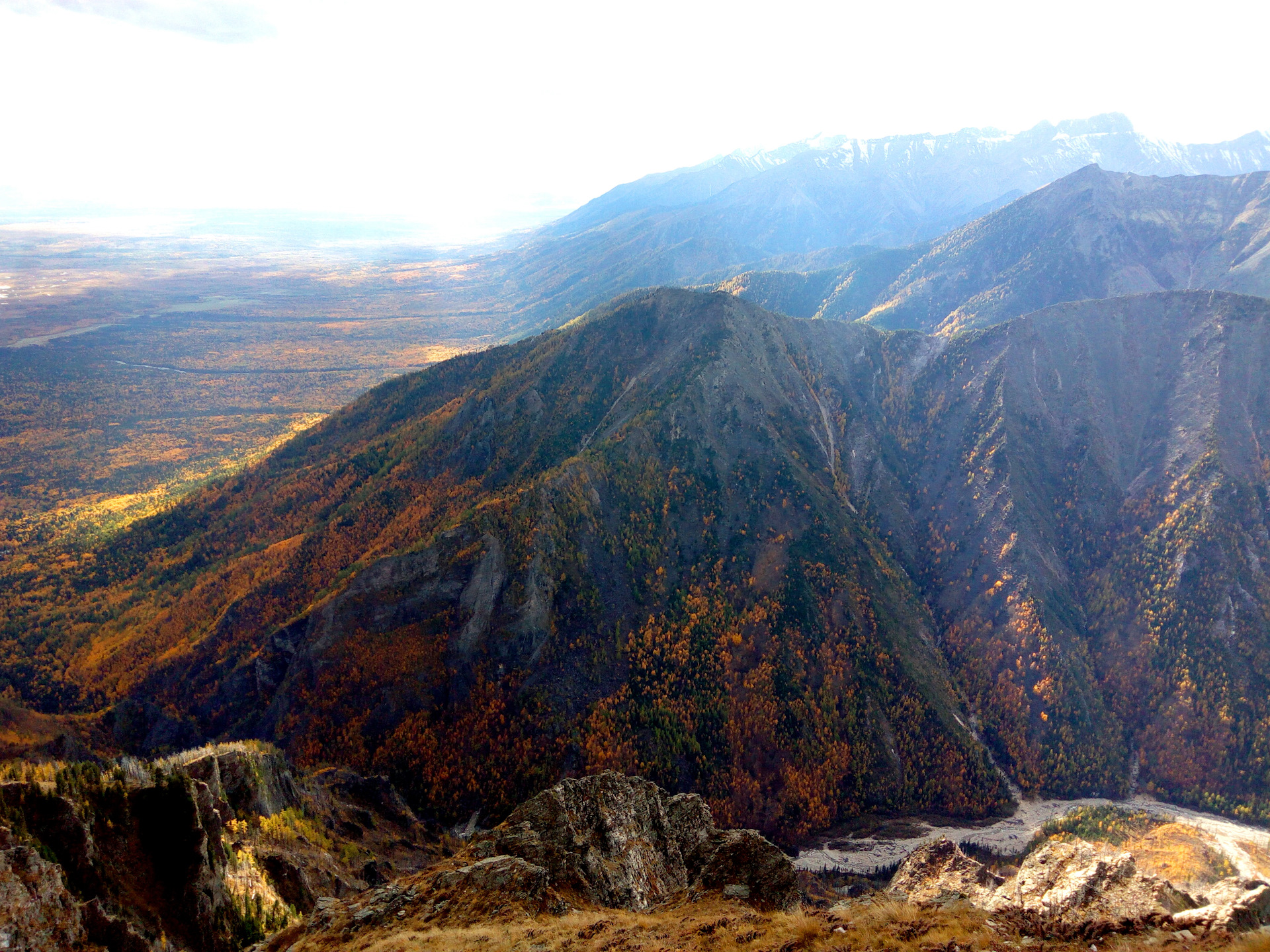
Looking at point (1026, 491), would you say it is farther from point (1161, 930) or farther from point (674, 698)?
point (1161, 930)

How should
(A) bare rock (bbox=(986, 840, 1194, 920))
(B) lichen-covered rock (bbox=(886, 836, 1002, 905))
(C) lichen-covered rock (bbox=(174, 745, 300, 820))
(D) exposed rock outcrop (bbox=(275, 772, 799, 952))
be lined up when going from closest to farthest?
1. (A) bare rock (bbox=(986, 840, 1194, 920))
2. (D) exposed rock outcrop (bbox=(275, 772, 799, 952))
3. (C) lichen-covered rock (bbox=(174, 745, 300, 820))
4. (B) lichen-covered rock (bbox=(886, 836, 1002, 905))

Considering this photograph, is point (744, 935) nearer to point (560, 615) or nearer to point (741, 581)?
point (560, 615)

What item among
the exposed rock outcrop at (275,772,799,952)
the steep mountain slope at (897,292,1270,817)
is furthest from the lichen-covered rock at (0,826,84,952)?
the steep mountain slope at (897,292,1270,817)

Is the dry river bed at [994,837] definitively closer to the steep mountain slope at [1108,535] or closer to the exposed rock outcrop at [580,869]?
the steep mountain slope at [1108,535]

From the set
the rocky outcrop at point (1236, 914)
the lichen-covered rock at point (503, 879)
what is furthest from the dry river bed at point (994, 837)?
the lichen-covered rock at point (503, 879)

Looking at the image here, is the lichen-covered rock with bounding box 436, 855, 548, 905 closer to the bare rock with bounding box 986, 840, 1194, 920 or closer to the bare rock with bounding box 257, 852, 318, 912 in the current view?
the bare rock with bounding box 257, 852, 318, 912

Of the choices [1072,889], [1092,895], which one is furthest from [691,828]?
[1092,895]
